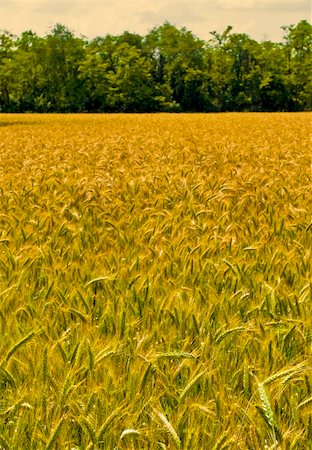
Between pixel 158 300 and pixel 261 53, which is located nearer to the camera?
pixel 158 300

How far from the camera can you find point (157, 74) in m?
98.9

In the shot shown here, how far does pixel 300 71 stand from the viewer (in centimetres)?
9444

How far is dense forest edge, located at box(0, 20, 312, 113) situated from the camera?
9012 centimetres

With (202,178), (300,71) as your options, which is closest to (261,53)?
(300,71)

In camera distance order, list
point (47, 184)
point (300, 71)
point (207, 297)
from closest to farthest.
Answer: point (207, 297)
point (47, 184)
point (300, 71)

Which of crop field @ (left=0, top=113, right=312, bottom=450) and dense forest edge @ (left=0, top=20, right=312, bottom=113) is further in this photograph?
dense forest edge @ (left=0, top=20, right=312, bottom=113)

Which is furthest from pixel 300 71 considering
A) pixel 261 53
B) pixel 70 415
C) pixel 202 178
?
pixel 70 415

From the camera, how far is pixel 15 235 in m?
4.33

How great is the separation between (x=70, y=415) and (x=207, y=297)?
120cm

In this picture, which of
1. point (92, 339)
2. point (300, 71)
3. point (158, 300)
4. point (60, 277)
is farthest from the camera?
point (300, 71)

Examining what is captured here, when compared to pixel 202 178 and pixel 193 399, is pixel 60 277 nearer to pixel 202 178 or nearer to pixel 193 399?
pixel 193 399

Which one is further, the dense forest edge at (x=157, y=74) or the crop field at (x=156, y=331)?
the dense forest edge at (x=157, y=74)

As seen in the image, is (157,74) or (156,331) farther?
(157,74)

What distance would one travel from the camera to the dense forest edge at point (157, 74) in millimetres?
90125
